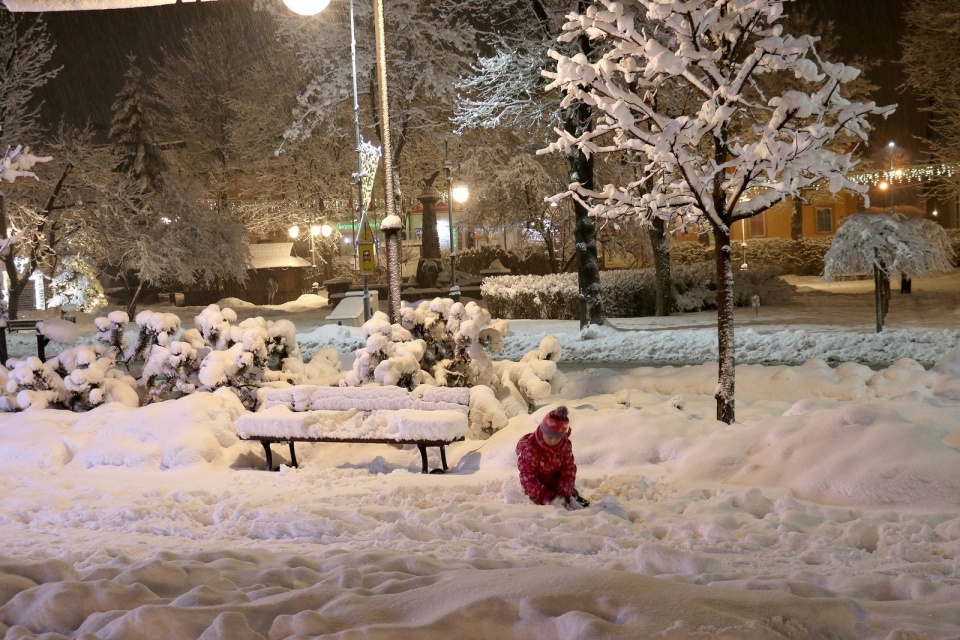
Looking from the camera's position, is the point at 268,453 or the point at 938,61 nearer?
the point at 268,453

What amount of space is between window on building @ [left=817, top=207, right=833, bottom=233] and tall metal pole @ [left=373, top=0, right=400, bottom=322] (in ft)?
158

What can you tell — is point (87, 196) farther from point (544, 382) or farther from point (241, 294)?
point (544, 382)

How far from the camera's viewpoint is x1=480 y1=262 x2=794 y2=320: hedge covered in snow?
2498cm

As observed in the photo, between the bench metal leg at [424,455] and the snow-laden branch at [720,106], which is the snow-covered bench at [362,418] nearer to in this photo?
the bench metal leg at [424,455]

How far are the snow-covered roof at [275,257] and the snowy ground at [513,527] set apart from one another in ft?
122

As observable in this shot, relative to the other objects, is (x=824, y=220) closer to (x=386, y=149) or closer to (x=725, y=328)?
(x=386, y=149)

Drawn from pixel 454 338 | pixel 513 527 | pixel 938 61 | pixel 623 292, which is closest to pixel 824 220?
pixel 938 61

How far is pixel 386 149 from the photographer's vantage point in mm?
10961

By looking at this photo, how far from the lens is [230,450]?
358 inches

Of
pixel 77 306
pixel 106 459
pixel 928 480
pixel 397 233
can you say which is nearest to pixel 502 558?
pixel 928 480

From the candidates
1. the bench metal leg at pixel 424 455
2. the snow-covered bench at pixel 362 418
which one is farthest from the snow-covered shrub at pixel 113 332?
the bench metal leg at pixel 424 455

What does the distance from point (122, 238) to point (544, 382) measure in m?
25.7

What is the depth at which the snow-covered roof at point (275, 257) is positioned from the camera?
1850 inches

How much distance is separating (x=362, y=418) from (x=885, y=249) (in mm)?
12373
